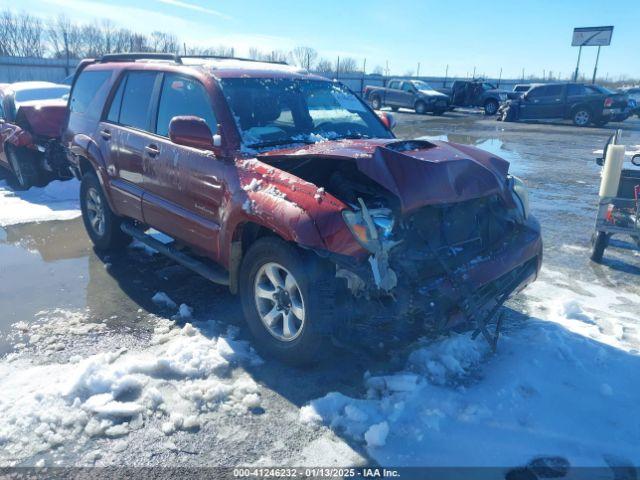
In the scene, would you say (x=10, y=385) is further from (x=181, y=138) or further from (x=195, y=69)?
(x=195, y=69)

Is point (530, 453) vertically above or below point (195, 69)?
below

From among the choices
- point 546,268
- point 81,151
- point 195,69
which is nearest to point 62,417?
point 195,69

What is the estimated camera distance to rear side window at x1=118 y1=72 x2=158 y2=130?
4.71 meters

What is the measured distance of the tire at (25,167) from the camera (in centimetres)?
843

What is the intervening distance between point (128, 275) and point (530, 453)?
4025 mm

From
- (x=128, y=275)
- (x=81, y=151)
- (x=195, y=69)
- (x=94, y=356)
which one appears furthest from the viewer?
(x=81, y=151)

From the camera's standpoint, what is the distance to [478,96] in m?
30.5

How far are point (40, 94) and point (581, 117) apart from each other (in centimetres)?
2108

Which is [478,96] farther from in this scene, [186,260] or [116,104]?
[186,260]

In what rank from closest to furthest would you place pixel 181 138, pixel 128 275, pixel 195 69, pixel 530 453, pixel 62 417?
pixel 530 453 → pixel 62 417 → pixel 181 138 → pixel 195 69 → pixel 128 275

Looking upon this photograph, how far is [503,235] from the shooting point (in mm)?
3783

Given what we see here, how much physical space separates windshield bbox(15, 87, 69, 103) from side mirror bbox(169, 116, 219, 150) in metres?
7.72

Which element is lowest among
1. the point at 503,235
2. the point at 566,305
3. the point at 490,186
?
the point at 566,305

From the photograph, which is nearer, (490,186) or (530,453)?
(530,453)
